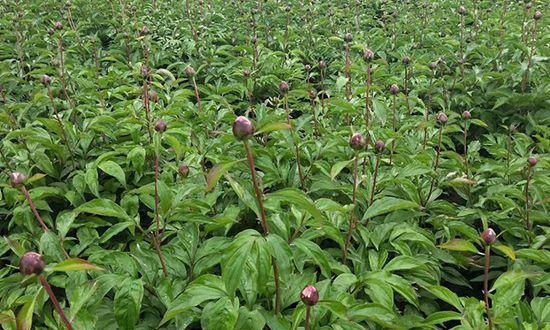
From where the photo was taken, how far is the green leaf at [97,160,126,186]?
7.49ft

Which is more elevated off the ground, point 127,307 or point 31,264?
point 31,264

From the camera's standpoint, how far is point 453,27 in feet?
17.3

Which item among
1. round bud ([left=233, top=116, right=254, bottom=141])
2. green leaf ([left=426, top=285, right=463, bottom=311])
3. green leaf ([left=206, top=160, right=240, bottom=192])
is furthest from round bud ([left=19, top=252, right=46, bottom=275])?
green leaf ([left=426, top=285, right=463, bottom=311])

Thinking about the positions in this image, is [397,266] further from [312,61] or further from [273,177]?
[312,61]

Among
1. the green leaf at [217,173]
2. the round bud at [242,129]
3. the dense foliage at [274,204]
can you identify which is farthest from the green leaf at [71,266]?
the round bud at [242,129]

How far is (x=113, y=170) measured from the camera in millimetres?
2299

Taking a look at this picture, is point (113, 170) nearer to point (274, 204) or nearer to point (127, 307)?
point (127, 307)

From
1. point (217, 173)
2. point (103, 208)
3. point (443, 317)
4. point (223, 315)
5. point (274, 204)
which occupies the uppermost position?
point (217, 173)

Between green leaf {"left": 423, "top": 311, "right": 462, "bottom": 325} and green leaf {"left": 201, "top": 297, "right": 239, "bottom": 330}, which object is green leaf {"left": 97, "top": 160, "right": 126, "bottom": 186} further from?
green leaf {"left": 423, "top": 311, "right": 462, "bottom": 325}

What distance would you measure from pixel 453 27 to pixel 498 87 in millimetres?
1865

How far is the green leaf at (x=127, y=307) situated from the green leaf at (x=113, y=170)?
785 mm

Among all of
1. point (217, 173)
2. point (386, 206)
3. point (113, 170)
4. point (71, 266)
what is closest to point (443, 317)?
point (386, 206)

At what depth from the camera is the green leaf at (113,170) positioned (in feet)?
7.49

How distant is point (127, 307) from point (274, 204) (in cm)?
58
